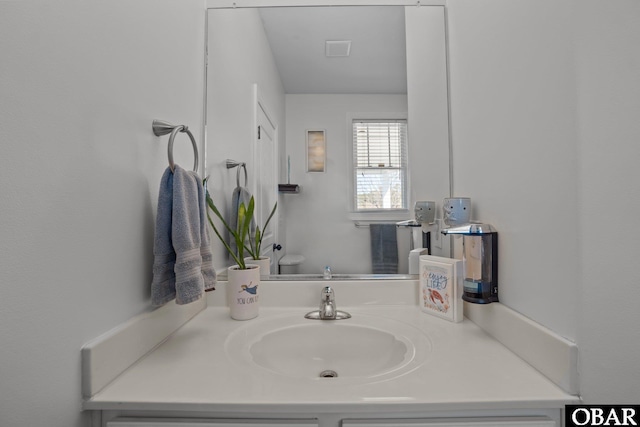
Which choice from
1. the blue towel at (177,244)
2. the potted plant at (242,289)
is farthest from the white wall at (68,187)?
the potted plant at (242,289)

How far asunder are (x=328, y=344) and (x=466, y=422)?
466 millimetres

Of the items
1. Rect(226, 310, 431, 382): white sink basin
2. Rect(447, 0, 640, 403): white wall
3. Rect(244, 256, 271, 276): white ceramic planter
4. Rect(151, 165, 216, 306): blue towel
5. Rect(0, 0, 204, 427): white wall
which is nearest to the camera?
Rect(0, 0, 204, 427): white wall

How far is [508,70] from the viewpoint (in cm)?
82

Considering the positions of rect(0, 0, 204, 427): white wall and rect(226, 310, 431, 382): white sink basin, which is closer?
rect(0, 0, 204, 427): white wall

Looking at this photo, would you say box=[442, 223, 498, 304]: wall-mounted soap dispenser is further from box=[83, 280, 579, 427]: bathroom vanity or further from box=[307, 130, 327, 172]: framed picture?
box=[307, 130, 327, 172]: framed picture

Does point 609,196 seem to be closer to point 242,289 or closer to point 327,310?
point 327,310

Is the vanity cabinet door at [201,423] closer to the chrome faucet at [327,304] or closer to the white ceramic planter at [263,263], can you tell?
the chrome faucet at [327,304]

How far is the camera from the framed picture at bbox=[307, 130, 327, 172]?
129 centimetres

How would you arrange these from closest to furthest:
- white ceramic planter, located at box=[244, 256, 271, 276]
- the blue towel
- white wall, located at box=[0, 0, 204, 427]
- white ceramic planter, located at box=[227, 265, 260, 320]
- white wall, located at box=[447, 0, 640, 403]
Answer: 1. white wall, located at box=[0, 0, 204, 427]
2. white wall, located at box=[447, 0, 640, 403]
3. the blue towel
4. white ceramic planter, located at box=[227, 265, 260, 320]
5. white ceramic planter, located at box=[244, 256, 271, 276]

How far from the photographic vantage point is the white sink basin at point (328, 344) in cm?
92

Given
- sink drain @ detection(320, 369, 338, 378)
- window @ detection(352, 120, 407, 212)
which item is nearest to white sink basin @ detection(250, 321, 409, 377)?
sink drain @ detection(320, 369, 338, 378)

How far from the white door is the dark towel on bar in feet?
1.28

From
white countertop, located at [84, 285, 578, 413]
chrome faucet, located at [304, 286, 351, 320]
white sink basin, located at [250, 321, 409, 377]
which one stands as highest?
chrome faucet, located at [304, 286, 351, 320]

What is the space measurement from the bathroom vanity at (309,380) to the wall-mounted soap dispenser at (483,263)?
0.10 metres
